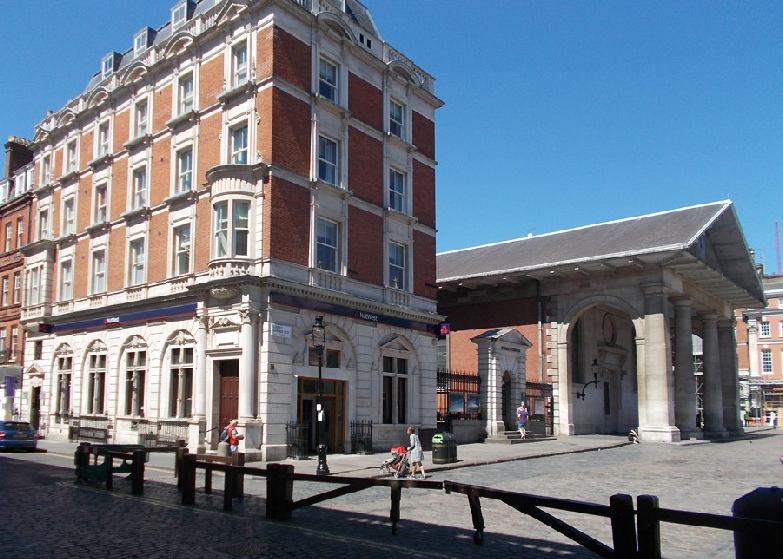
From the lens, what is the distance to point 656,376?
37.0 m

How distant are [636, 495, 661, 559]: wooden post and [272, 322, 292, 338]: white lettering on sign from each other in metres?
18.7

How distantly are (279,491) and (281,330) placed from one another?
13.1 m

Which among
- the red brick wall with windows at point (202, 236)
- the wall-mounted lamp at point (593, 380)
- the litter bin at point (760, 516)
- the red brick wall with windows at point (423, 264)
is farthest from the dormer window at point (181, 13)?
the litter bin at point (760, 516)

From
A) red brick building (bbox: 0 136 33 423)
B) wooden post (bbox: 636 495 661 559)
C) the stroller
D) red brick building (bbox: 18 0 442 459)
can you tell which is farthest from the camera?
red brick building (bbox: 0 136 33 423)

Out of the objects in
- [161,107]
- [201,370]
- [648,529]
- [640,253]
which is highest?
[161,107]

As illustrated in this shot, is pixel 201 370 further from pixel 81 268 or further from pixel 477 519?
pixel 477 519

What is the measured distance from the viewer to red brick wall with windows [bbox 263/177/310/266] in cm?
2555

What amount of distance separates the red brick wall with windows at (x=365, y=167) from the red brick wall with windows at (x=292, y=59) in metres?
3.23

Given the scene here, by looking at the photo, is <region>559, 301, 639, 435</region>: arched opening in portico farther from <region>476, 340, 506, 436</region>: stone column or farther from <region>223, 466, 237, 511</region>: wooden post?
<region>223, 466, 237, 511</region>: wooden post

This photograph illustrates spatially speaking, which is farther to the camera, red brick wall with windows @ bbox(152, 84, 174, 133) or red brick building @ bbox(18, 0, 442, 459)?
red brick wall with windows @ bbox(152, 84, 174, 133)

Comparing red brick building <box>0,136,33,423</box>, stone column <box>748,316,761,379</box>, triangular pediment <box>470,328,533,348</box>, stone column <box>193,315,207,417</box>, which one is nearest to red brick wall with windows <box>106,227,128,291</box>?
stone column <box>193,315,207,417</box>

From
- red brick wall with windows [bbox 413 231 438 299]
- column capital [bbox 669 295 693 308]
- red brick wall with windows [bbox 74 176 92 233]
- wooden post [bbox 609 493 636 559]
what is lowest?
wooden post [bbox 609 493 636 559]

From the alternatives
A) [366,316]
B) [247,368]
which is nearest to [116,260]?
[247,368]

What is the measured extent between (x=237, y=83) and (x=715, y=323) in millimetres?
34929
